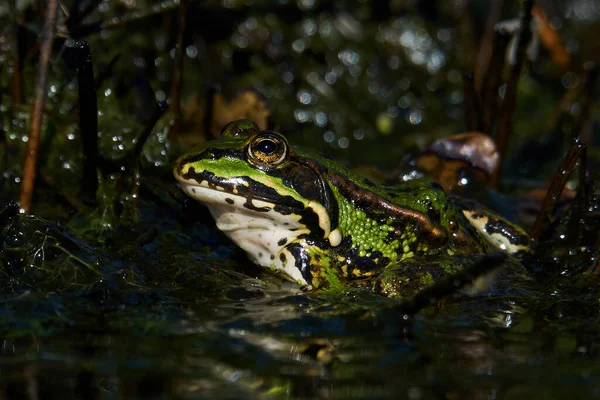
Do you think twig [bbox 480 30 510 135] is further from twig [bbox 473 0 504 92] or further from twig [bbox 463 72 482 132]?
twig [bbox 473 0 504 92]

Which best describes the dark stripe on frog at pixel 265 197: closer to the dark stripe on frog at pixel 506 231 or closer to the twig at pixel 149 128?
the twig at pixel 149 128

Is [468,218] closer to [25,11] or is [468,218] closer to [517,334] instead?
[517,334]

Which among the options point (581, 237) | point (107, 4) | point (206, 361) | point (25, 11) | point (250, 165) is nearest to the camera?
point (206, 361)

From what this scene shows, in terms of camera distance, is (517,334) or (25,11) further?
(25,11)

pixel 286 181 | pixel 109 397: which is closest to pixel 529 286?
pixel 286 181

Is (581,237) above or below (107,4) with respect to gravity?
below

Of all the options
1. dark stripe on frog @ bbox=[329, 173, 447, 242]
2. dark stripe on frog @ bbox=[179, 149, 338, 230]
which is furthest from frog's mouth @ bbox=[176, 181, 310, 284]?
dark stripe on frog @ bbox=[329, 173, 447, 242]

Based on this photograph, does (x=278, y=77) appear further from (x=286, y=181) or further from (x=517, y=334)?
(x=517, y=334)

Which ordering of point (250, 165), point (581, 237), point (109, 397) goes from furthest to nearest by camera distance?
point (581, 237)
point (250, 165)
point (109, 397)

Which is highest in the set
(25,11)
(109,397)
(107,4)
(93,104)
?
(107,4)
